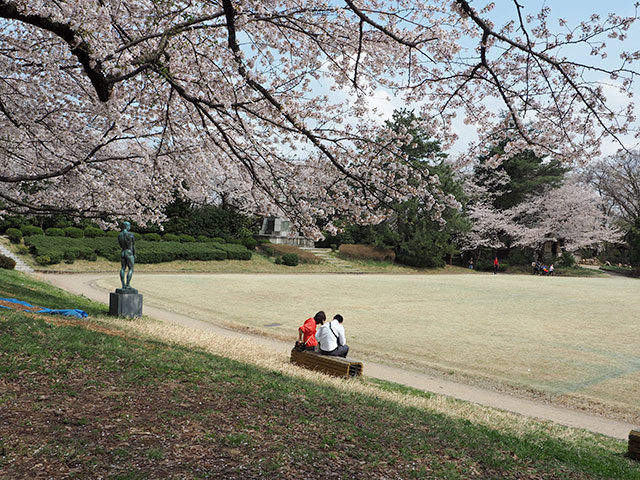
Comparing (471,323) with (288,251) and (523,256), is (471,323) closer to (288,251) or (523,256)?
(288,251)

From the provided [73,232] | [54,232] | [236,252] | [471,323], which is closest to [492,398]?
[471,323]

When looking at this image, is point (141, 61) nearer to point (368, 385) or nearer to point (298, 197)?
point (298, 197)

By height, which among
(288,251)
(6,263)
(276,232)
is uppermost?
(276,232)

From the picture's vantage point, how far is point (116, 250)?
92.6ft

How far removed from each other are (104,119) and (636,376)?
11664 mm

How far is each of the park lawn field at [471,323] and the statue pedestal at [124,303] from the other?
260 centimetres

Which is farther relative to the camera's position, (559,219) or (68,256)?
(559,219)

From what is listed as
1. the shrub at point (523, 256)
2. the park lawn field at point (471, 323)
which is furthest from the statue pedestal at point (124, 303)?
the shrub at point (523, 256)

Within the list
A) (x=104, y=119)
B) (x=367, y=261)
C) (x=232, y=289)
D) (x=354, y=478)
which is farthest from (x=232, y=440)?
(x=367, y=261)

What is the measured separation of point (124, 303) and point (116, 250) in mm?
18193

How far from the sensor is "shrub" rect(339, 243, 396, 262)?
132 feet

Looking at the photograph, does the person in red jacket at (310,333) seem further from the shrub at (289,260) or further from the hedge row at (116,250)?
the shrub at (289,260)

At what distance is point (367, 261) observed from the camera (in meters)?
39.9

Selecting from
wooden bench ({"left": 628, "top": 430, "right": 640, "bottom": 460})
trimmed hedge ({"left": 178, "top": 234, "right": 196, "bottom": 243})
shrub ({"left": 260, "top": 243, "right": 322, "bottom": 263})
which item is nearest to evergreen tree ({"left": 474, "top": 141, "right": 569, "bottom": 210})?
shrub ({"left": 260, "top": 243, "right": 322, "bottom": 263})
